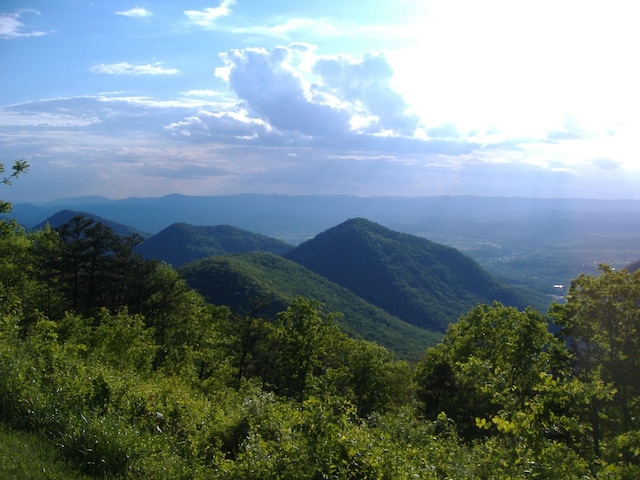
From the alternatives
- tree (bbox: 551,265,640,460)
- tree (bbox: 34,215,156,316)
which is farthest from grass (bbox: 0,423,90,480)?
tree (bbox: 34,215,156,316)

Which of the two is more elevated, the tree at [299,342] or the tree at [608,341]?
the tree at [608,341]

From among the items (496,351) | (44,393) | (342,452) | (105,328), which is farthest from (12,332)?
(496,351)

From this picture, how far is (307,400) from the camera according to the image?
924 centimetres

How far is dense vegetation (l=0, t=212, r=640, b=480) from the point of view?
6.98 metres

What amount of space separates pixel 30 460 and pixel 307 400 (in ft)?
15.9

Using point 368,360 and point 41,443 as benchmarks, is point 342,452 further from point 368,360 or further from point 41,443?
point 368,360

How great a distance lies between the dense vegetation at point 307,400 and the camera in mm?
6984

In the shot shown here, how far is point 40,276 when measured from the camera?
30578mm

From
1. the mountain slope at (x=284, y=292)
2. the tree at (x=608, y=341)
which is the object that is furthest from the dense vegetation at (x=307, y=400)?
the mountain slope at (x=284, y=292)

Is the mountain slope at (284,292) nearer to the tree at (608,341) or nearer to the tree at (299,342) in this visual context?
the tree at (299,342)

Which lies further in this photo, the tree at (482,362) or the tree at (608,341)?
the tree at (482,362)

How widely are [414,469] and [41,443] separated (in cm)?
597

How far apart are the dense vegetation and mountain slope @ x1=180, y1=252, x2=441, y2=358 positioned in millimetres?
62837

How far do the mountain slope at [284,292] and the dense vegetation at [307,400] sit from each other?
6284 centimetres
